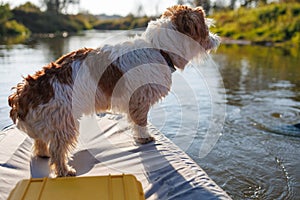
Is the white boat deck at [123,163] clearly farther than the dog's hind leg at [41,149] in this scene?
No

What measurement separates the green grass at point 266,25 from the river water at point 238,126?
1657cm

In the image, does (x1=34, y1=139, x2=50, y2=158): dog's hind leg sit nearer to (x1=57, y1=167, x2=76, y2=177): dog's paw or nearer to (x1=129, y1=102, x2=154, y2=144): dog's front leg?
(x1=57, y1=167, x2=76, y2=177): dog's paw

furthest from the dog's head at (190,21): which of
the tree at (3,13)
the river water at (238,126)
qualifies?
the tree at (3,13)

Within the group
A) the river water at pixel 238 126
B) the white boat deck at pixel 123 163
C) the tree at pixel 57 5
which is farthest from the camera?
the tree at pixel 57 5

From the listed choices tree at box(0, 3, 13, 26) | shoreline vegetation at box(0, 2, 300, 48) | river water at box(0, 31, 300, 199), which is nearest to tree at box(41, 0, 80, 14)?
shoreline vegetation at box(0, 2, 300, 48)

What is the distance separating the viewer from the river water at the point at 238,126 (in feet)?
11.8

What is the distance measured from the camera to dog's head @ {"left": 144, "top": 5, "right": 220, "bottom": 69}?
3367 mm

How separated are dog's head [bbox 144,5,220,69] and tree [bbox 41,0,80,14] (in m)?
56.0

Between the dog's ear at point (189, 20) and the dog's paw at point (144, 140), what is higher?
the dog's ear at point (189, 20)

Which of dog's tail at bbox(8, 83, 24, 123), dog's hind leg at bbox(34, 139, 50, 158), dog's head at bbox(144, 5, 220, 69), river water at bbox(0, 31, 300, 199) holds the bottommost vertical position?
river water at bbox(0, 31, 300, 199)

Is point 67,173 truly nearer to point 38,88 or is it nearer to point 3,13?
point 38,88

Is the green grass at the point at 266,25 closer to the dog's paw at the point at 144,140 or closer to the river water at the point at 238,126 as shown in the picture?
the river water at the point at 238,126

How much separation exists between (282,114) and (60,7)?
188 ft

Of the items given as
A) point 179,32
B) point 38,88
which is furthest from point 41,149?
point 179,32
